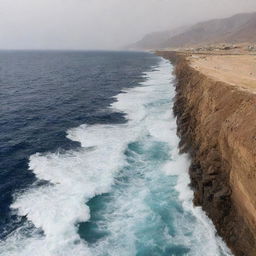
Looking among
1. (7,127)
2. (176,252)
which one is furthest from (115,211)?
(7,127)

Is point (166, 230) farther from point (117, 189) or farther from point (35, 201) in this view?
point (35, 201)

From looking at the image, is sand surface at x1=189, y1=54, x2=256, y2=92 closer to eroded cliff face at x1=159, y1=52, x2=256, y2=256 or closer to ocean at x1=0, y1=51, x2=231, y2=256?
eroded cliff face at x1=159, y1=52, x2=256, y2=256

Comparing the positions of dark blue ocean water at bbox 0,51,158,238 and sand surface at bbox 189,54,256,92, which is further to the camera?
sand surface at bbox 189,54,256,92

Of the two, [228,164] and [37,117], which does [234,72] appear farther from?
[37,117]

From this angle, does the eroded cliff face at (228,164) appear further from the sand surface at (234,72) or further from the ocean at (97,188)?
the sand surface at (234,72)

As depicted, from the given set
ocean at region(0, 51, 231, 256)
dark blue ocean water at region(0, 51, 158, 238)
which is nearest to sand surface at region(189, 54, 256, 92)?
ocean at region(0, 51, 231, 256)

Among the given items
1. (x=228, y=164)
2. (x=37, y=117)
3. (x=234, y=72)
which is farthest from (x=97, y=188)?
(x=234, y=72)
